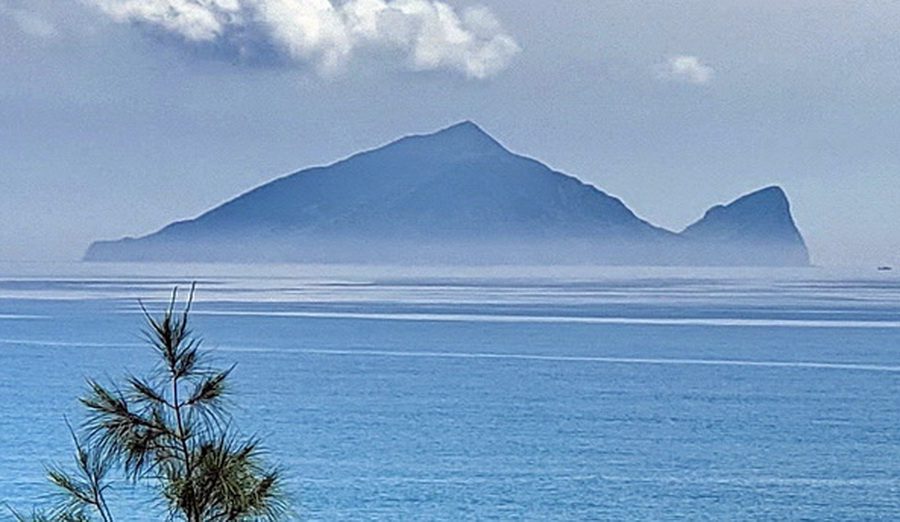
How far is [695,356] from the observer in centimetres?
5909

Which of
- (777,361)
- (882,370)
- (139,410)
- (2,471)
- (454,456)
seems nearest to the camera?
(139,410)

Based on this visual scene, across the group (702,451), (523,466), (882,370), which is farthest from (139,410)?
(882,370)

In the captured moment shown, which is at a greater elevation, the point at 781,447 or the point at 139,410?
the point at 139,410

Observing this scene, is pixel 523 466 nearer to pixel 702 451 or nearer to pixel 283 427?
pixel 702 451

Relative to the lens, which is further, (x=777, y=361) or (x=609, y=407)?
(x=777, y=361)

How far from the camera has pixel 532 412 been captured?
128 feet

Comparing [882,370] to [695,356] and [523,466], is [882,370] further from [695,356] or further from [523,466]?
[523,466]

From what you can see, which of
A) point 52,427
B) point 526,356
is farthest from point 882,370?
point 52,427

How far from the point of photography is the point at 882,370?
170 feet

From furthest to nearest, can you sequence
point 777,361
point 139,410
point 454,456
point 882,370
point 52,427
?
point 777,361 → point 882,370 → point 52,427 → point 454,456 → point 139,410

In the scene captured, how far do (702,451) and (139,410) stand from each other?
26.4 m

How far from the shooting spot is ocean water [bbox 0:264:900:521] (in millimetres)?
26641

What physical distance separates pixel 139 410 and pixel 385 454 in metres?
24.9

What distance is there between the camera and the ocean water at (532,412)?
87.4ft
